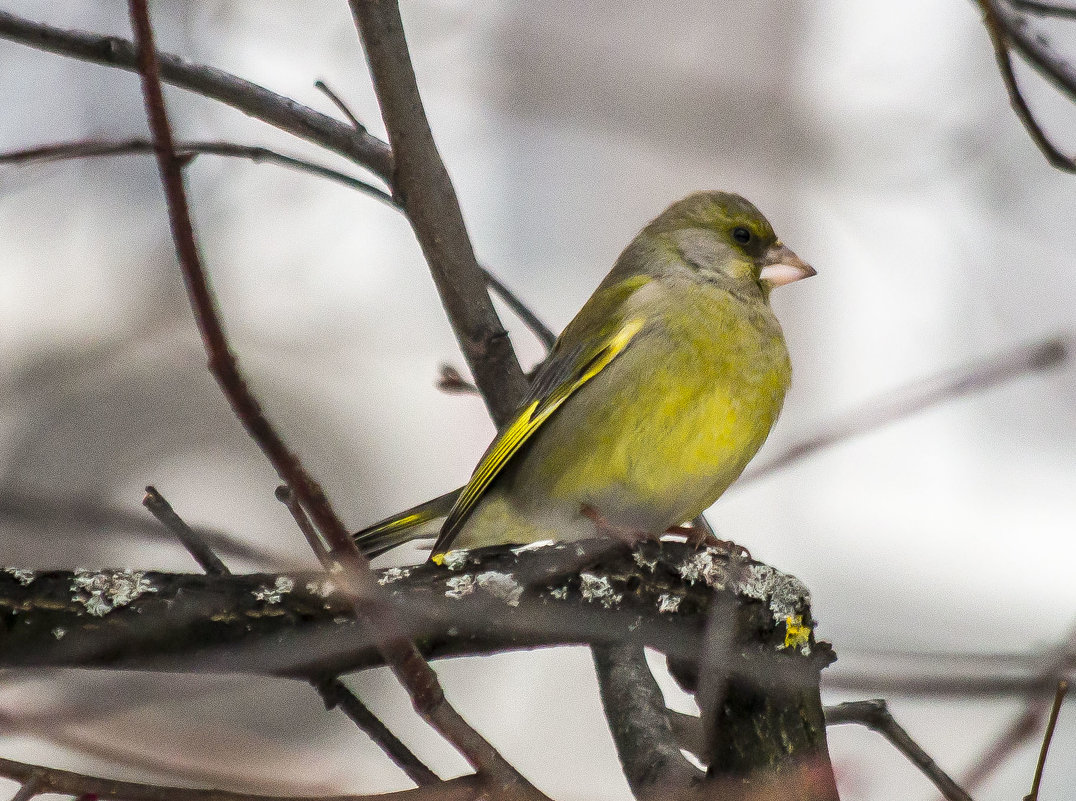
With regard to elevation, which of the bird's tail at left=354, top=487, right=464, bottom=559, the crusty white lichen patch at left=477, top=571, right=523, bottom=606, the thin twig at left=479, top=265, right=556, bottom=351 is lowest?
the crusty white lichen patch at left=477, top=571, right=523, bottom=606

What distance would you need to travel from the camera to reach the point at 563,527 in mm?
3654

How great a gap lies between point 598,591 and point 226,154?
1513 millimetres

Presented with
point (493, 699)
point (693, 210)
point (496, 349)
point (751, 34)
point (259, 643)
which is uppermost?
point (751, 34)

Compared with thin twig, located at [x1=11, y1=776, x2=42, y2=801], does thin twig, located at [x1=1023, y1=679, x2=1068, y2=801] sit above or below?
below

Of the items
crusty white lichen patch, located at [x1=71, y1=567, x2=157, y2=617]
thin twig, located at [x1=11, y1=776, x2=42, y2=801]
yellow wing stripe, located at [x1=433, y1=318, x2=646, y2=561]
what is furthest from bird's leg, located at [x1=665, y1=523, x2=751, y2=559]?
thin twig, located at [x1=11, y1=776, x2=42, y2=801]

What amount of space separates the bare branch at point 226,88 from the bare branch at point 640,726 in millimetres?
1548

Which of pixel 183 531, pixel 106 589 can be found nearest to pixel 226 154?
pixel 183 531

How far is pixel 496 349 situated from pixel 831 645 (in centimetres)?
164

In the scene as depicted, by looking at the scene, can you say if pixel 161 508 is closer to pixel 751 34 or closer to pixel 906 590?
pixel 906 590

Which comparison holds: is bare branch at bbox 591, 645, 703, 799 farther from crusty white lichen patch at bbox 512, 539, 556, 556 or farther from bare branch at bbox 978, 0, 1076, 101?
bare branch at bbox 978, 0, 1076, 101

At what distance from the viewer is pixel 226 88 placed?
125 inches

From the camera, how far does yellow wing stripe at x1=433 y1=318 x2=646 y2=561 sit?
12.0ft

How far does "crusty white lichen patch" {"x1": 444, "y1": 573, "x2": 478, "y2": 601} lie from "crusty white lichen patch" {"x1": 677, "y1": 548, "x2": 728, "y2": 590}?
1.48 ft

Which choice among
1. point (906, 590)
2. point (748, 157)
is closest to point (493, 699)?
point (906, 590)
